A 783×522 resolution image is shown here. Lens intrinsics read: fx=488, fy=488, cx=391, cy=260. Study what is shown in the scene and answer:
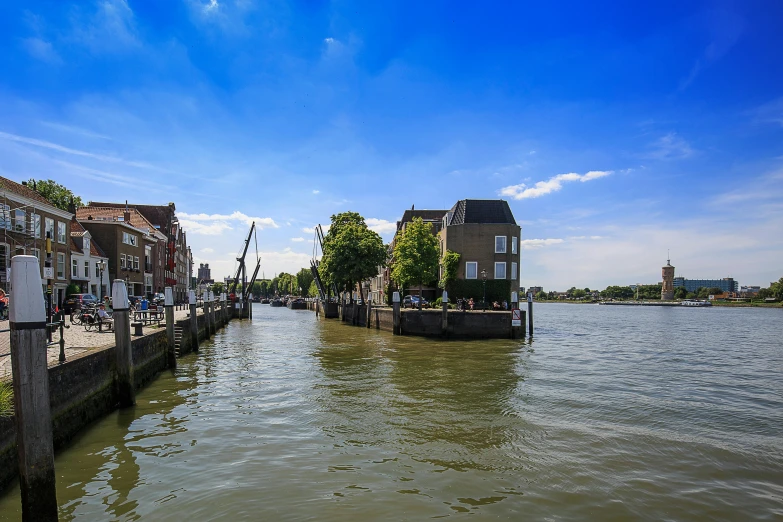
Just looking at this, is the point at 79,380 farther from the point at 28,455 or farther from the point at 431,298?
the point at 431,298

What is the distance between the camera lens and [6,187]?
102 ft

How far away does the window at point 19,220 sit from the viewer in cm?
3182

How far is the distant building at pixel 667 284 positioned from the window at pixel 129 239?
642 ft

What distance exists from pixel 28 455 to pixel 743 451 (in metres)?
12.9

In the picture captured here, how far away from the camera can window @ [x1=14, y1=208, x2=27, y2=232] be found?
31.8 metres

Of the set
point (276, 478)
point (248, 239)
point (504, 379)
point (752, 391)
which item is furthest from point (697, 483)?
point (248, 239)

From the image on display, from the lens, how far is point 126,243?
5212 centimetres

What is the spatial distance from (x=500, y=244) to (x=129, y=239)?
39.8 meters

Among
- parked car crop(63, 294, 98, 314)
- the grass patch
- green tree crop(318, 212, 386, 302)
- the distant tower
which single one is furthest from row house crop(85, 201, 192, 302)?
the distant tower

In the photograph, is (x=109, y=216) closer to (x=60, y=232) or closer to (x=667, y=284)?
(x=60, y=232)

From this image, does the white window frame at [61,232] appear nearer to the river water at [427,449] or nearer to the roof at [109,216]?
the roof at [109,216]

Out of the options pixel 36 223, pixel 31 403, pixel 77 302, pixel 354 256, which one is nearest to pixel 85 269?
pixel 36 223

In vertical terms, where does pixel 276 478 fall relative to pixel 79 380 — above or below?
below

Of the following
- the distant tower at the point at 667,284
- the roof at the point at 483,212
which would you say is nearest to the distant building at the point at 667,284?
the distant tower at the point at 667,284
